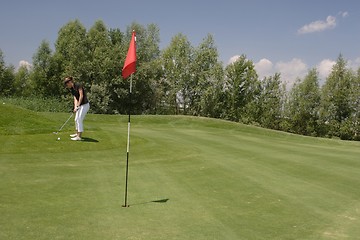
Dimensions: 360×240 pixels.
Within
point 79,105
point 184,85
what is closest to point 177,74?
point 184,85

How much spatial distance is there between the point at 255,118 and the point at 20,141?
48.6m

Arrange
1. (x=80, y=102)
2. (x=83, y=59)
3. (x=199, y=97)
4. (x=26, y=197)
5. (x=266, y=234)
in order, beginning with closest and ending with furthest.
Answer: (x=266, y=234), (x=26, y=197), (x=80, y=102), (x=83, y=59), (x=199, y=97)

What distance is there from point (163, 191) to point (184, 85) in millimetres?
57001

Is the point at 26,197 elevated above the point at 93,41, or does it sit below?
below

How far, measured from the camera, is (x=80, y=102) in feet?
44.3

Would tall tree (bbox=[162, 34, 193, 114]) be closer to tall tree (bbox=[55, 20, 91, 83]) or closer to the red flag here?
tall tree (bbox=[55, 20, 91, 83])

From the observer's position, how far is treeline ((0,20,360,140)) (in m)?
54.3

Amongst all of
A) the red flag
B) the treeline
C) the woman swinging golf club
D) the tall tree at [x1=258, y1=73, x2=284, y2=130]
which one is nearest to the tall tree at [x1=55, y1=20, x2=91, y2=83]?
the treeline

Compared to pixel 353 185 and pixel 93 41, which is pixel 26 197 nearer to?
pixel 353 185

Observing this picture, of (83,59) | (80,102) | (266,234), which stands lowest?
(266,234)

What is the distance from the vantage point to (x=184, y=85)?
64.5m

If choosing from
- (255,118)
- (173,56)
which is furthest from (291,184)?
(173,56)

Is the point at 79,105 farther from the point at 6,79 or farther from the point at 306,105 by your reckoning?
the point at 6,79

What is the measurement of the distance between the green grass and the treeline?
40.7m
